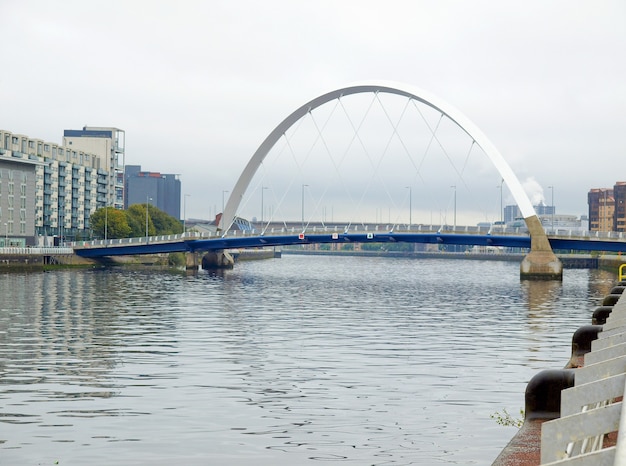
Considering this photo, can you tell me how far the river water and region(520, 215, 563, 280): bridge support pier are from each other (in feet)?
178

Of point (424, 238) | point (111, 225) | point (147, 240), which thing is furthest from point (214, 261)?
point (424, 238)

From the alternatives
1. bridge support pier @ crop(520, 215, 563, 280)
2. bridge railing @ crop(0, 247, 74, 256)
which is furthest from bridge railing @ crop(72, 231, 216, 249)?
bridge support pier @ crop(520, 215, 563, 280)

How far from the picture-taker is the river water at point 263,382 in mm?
17359

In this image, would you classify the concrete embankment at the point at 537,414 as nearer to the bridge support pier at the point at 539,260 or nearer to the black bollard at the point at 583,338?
the black bollard at the point at 583,338

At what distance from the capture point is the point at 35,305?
58312 millimetres

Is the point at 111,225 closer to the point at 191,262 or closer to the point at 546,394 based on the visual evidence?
the point at 191,262

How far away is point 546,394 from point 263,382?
15351 millimetres

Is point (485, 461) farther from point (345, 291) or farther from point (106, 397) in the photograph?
point (345, 291)

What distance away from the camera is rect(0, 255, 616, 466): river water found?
17.4 metres

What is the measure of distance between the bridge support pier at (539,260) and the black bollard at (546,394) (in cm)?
10236

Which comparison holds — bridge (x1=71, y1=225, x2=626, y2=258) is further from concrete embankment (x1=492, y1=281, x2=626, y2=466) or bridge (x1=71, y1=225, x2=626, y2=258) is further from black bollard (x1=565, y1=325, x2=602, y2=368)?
concrete embankment (x1=492, y1=281, x2=626, y2=466)

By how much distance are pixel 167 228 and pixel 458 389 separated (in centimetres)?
16558

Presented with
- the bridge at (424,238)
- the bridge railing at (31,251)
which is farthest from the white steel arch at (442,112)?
the bridge railing at (31,251)

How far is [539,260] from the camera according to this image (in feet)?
373
